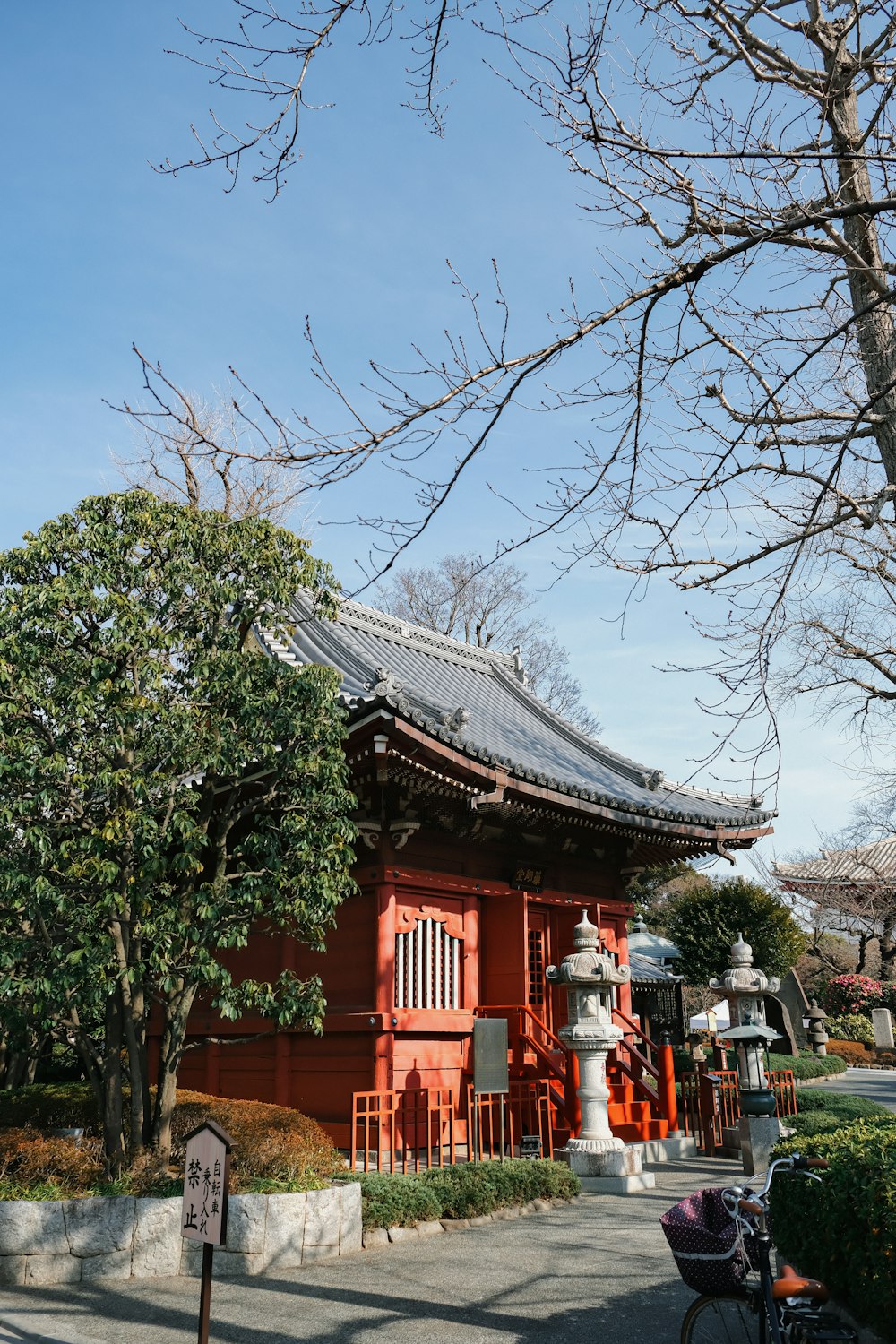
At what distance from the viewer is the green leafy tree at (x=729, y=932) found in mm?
26359

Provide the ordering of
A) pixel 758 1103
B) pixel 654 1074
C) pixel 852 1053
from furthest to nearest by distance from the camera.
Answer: pixel 852 1053 < pixel 654 1074 < pixel 758 1103

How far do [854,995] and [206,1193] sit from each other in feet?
114

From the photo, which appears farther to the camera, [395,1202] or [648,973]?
[648,973]

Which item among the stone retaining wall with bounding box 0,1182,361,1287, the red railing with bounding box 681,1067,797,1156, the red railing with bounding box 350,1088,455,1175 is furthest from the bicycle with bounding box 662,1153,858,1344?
the red railing with bounding box 681,1067,797,1156

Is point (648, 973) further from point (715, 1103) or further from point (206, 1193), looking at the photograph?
point (206, 1193)

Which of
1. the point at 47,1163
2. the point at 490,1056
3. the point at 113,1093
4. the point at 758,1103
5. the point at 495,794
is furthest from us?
the point at 758,1103

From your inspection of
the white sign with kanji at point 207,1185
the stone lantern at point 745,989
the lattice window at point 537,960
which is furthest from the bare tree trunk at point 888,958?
the white sign with kanji at point 207,1185

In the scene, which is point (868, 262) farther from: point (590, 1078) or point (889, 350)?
point (590, 1078)

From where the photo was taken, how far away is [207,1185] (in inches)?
198

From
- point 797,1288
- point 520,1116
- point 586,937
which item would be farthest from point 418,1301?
point 586,937

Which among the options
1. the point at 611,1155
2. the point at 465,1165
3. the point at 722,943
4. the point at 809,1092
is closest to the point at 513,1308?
the point at 465,1165

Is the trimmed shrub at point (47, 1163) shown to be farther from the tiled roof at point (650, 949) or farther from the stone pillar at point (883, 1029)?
the stone pillar at point (883, 1029)

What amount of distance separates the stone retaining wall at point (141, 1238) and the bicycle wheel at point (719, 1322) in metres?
3.41

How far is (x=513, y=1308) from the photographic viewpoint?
6.42m
